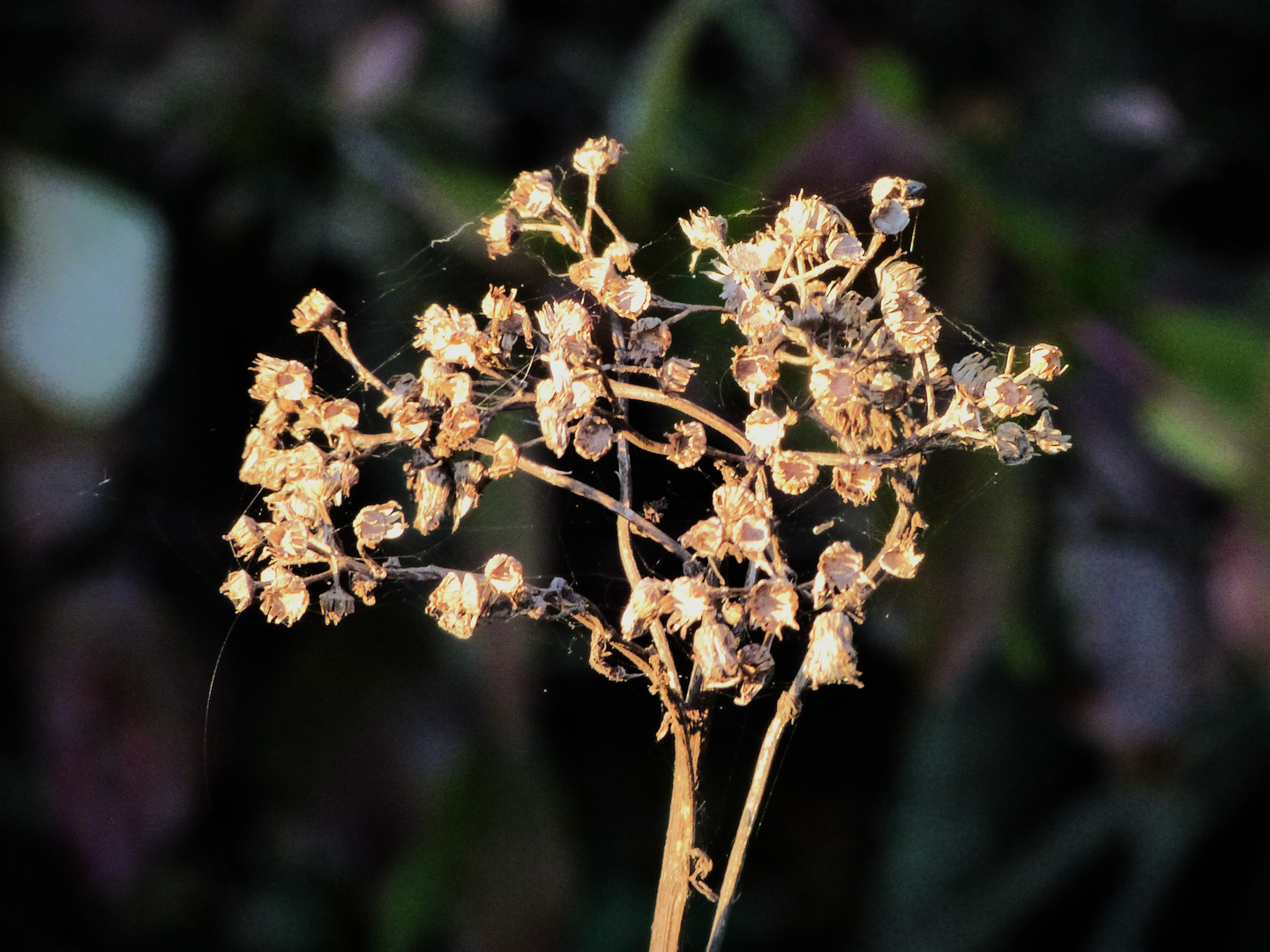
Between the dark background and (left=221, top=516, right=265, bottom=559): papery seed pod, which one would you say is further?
the dark background

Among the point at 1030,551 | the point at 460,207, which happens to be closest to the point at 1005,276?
the point at 1030,551

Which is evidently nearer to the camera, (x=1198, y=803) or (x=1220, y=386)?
(x=1220, y=386)

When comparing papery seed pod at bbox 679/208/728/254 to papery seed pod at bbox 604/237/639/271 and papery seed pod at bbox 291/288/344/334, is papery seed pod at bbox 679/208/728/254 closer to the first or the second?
papery seed pod at bbox 604/237/639/271

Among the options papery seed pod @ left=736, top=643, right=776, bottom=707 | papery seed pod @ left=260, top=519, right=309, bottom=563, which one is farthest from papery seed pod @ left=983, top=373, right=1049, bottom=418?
papery seed pod @ left=260, top=519, right=309, bottom=563

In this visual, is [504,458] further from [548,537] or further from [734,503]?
[548,537]

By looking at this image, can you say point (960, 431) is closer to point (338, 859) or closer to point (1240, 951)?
point (338, 859)

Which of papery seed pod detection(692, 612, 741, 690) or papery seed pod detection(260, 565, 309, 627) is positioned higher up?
papery seed pod detection(692, 612, 741, 690)

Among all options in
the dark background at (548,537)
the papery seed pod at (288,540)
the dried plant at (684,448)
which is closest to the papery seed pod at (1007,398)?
the dried plant at (684,448)
